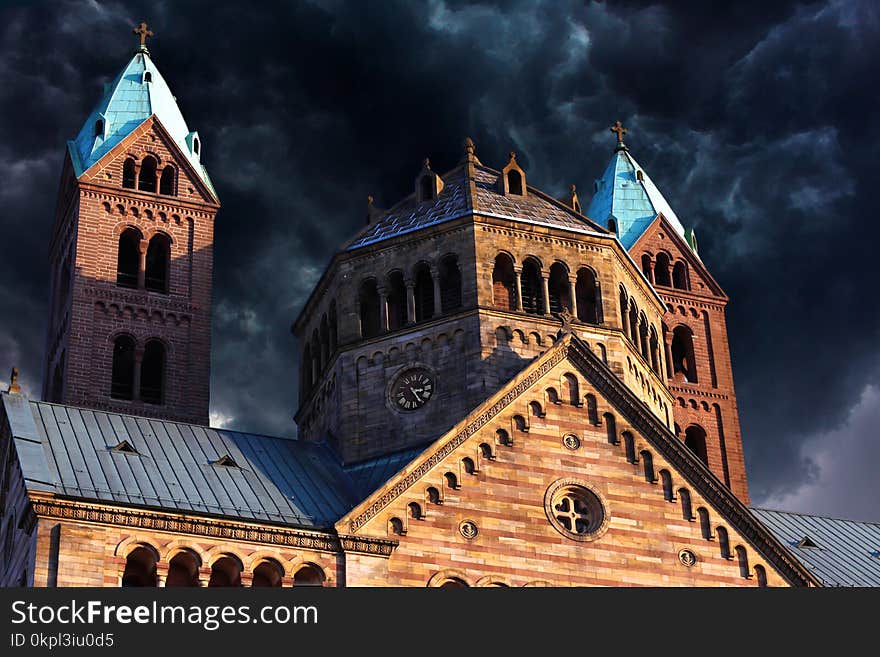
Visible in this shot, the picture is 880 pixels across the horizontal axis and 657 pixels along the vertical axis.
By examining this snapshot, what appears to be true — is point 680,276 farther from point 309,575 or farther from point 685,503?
point 309,575

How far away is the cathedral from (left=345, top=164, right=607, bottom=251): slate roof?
122 mm

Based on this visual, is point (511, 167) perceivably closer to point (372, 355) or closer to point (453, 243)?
point (453, 243)

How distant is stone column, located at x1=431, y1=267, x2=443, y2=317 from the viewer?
58.5m

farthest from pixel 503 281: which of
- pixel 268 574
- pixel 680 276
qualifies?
pixel 680 276

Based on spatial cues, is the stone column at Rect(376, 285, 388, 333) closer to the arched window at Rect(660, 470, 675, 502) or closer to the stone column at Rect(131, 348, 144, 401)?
the arched window at Rect(660, 470, 675, 502)

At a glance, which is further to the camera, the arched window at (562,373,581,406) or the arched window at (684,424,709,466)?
the arched window at (684,424,709,466)

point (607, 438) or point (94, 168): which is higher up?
point (94, 168)

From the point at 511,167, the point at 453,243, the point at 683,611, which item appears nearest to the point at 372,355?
the point at 453,243

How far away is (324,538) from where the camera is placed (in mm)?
48969

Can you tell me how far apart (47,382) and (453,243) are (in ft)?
74.7

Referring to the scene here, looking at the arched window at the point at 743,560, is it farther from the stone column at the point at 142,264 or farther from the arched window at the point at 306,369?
the stone column at the point at 142,264

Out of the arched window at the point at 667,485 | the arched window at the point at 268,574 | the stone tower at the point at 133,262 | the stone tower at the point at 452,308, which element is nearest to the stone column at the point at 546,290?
the stone tower at the point at 452,308

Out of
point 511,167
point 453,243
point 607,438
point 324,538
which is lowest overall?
point 324,538

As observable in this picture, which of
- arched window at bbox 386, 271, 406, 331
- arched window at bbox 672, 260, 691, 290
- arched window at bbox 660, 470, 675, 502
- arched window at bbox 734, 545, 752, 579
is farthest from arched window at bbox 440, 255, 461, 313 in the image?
arched window at bbox 672, 260, 691, 290
